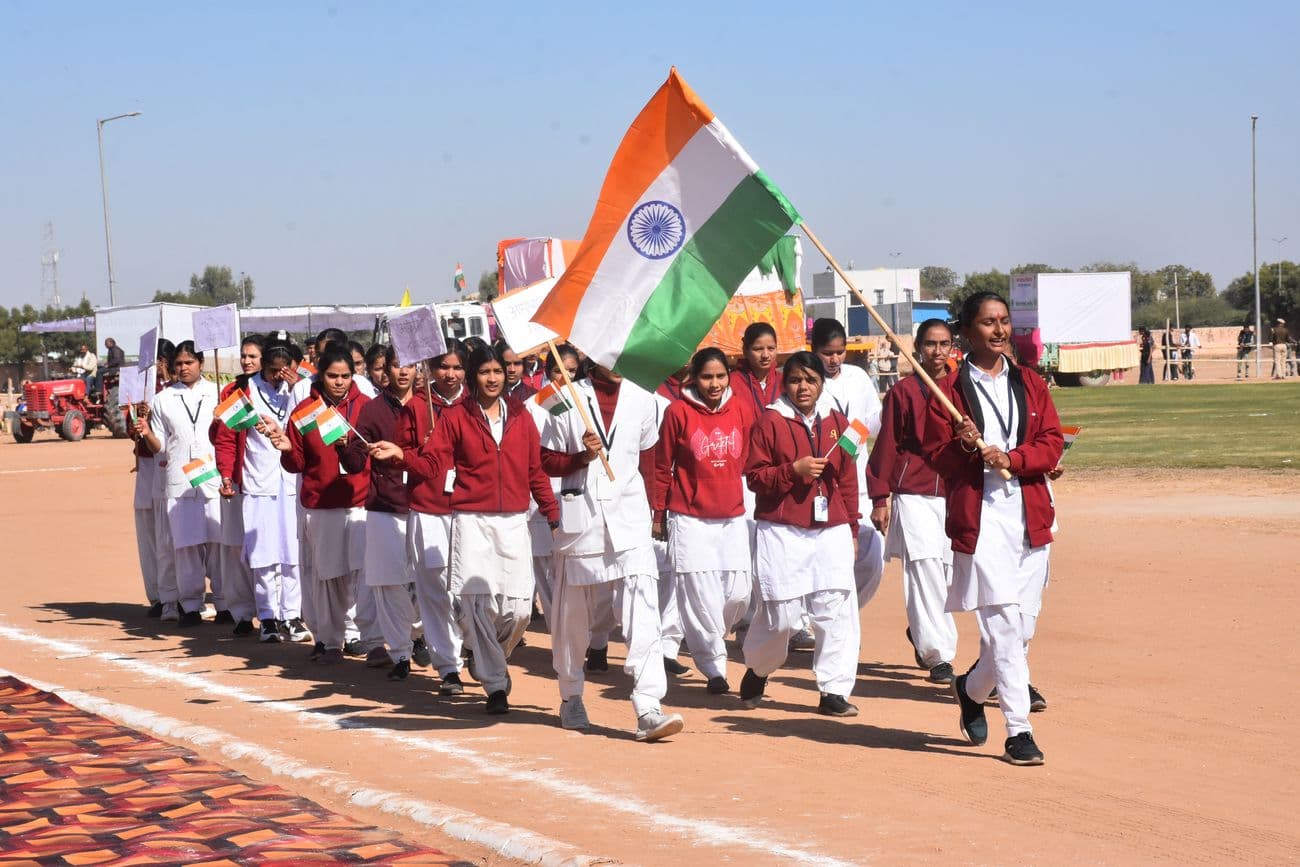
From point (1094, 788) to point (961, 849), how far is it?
1.18 meters

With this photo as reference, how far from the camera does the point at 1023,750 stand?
276 inches

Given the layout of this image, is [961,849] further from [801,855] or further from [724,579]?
[724,579]

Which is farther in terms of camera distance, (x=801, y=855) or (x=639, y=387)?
(x=639, y=387)

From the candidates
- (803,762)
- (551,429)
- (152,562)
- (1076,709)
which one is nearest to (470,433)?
(551,429)

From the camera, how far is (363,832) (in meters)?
6.07

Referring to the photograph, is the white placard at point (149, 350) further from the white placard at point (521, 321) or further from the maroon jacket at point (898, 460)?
the maroon jacket at point (898, 460)

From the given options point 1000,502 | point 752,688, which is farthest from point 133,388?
point 1000,502

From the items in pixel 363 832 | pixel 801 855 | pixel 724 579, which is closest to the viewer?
pixel 801 855

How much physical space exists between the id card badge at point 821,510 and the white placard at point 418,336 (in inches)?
86.2

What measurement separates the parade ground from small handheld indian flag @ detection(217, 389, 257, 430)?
1610mm

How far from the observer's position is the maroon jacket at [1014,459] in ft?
23.2

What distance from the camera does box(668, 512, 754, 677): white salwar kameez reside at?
922cm

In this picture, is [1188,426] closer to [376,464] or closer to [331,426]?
[376,464]

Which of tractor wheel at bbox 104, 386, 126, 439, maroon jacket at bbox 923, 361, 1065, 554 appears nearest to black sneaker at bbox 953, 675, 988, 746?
maroon jacket at bbox 923, 361, 1065, 554
